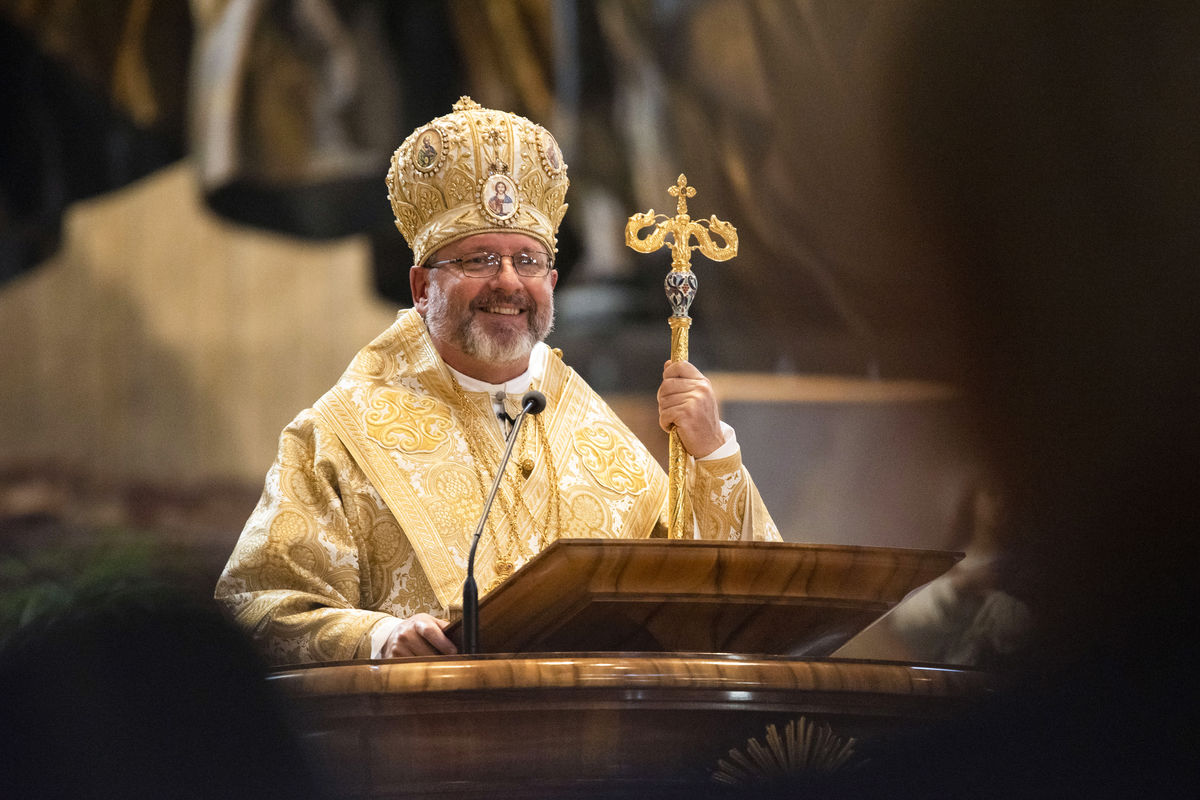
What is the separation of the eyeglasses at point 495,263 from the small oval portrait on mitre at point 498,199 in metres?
0.11

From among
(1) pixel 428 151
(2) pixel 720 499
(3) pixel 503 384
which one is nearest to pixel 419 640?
(2) pixel 720 499

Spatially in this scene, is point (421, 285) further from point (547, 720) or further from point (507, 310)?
point (547, 720)

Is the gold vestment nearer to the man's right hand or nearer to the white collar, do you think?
the white collar

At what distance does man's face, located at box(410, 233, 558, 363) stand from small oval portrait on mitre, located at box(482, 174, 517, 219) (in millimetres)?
57

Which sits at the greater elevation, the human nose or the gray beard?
the human nose

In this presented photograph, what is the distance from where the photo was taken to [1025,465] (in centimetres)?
696

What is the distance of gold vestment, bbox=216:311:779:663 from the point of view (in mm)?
3914

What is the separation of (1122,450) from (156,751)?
12.3ft

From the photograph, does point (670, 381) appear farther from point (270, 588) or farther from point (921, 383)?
point (921, 383)

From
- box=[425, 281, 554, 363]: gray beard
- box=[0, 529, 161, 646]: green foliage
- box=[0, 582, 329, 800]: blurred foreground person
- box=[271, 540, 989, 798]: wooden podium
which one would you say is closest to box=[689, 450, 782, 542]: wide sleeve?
box=[425, 281, 554, 363]: gray beard

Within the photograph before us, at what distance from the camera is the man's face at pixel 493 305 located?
14.3ft

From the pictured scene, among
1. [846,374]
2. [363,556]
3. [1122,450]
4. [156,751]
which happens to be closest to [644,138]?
[846,374]

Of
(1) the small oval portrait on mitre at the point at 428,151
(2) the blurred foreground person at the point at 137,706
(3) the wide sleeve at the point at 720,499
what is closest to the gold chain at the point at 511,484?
(3) the wide sleeve at the point at 720,499

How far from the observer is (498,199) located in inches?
175
